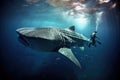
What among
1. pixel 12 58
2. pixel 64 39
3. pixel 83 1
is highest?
pixel 83 1

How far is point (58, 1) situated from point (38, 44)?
7.96 m

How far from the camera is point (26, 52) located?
2117cm

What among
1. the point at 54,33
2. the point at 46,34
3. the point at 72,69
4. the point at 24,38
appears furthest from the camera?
the point at 72,69

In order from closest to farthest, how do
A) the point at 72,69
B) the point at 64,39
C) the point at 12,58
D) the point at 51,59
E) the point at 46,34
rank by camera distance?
1. the point at 46,34
2. the point at 64,39
3. the point at 72,69
4. the point at 51,59
5. the point at 12,58

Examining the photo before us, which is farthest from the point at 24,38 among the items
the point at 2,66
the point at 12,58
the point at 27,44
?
the point at 12,58

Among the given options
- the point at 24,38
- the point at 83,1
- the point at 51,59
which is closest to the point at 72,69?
the point at 51,59

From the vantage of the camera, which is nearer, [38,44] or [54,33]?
[38,44]

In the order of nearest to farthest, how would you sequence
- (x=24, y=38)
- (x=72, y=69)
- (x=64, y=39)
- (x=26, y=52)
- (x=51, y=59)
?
(x=24, y=38) → (x=64, y=39) → (x=72, y=69) → (x=51, y=59) → (x=26, y=52)

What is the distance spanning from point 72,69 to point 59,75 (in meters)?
1.42

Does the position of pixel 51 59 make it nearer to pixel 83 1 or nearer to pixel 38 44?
pixel 83 1

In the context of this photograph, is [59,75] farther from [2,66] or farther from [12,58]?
[12,58]

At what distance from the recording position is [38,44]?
548 cm

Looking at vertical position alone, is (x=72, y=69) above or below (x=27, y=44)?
below

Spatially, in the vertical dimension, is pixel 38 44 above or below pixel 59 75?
above
